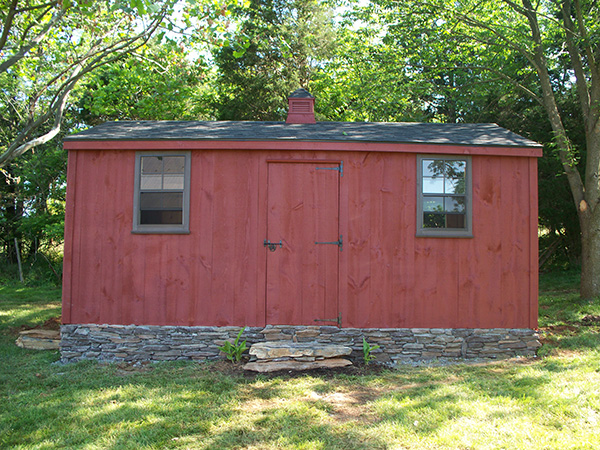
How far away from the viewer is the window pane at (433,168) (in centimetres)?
561

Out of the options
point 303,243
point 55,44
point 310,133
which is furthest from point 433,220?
point 55,44

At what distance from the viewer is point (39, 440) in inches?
131

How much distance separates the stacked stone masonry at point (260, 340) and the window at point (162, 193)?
131cm

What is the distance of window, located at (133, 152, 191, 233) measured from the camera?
18.2 feet

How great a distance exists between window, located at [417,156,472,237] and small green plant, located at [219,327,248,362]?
263cm

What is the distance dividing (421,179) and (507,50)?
5415mm

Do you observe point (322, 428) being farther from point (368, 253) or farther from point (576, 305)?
point (576, 305)

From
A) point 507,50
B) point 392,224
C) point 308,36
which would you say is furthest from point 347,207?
point 308,36

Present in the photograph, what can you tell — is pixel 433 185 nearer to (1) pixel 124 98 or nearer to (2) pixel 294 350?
(2) pixel 294 350

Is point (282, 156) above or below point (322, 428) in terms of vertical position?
above

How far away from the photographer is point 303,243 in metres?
5.57

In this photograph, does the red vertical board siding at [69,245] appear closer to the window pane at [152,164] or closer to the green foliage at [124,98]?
the window pane at [152,164]

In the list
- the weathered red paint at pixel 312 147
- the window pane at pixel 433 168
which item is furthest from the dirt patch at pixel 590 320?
the window pane at pixel 433 168

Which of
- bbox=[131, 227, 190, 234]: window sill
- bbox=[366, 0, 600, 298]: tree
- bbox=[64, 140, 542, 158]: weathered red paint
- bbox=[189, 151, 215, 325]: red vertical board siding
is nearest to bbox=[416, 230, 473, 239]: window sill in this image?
bbox=[64, 140, 542, 158]: weathered red paint
